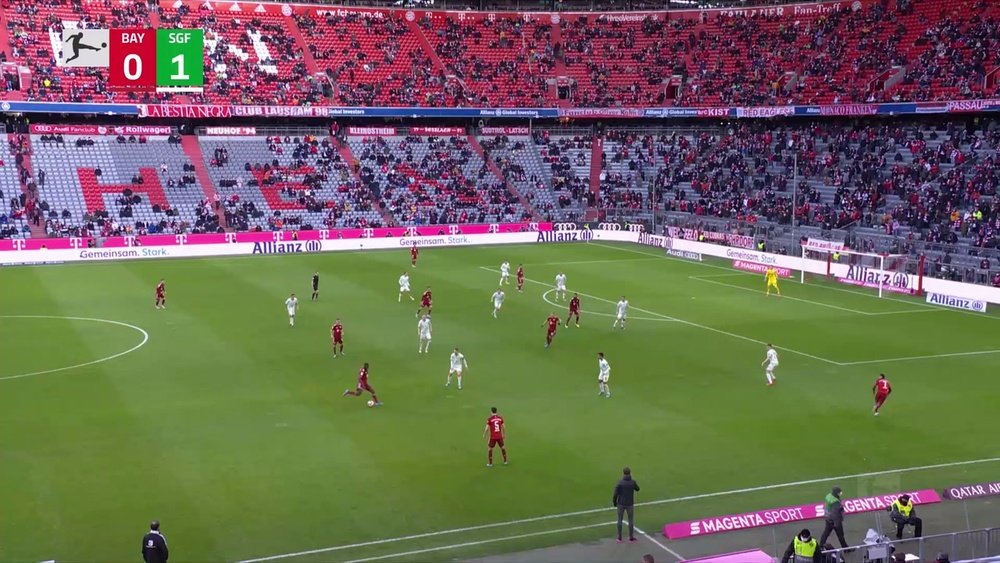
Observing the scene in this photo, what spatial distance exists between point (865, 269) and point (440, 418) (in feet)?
104

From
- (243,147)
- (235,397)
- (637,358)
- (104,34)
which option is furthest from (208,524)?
(243,147)

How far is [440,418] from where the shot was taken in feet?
89.2

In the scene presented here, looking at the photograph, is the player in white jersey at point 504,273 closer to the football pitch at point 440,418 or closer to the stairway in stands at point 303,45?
the football pitch at point 440,418

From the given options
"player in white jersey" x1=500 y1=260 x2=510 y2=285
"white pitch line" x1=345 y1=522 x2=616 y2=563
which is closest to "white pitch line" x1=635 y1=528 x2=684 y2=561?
"white pitch line" x1=345 y1=522 x2=616 y2=563

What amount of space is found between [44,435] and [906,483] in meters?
20.4

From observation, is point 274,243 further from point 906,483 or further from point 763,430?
point 906,483

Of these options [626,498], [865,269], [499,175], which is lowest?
[626,498]

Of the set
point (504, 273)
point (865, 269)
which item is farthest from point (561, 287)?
point (865, 269)

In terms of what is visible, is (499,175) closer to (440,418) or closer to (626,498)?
(440,418)

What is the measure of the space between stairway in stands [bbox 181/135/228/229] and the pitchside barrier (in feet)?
18.8

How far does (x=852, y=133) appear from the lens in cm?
7150

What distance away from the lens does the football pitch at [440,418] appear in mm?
20188

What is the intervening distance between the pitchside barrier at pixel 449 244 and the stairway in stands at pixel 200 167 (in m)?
5.73

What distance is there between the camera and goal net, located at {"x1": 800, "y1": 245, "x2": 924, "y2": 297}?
49125 millimetres
